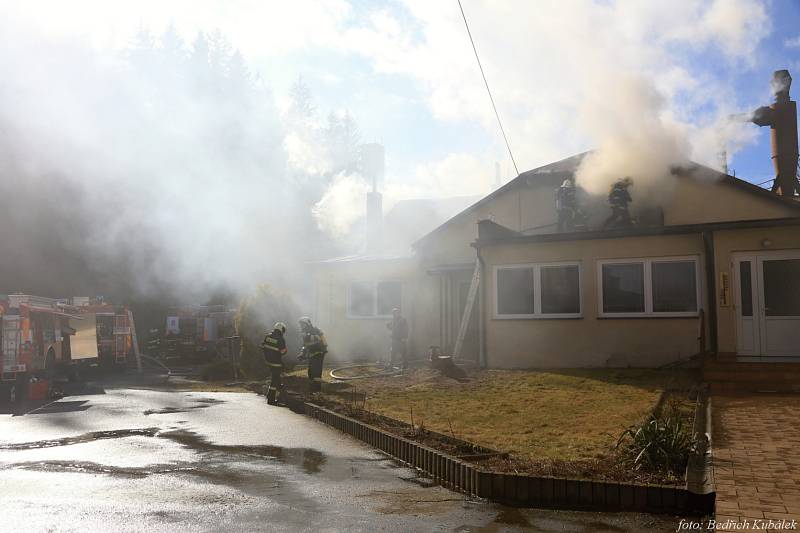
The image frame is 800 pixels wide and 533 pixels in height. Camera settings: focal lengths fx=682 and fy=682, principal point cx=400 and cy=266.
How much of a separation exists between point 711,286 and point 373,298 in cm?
1078

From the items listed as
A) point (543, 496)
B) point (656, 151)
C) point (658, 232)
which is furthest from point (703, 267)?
point (543, 496)

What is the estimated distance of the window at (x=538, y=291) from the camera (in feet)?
48.0

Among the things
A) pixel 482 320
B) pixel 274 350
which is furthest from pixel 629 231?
pixel 274 350

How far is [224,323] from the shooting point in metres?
27.6

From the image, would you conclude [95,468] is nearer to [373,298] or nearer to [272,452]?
[272,452]

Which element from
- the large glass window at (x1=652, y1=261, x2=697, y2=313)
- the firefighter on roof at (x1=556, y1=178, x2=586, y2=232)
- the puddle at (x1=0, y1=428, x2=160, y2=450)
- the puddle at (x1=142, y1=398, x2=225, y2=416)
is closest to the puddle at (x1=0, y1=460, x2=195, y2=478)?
the puddle at (x1=0, y1=428, x2=160, y2=450)

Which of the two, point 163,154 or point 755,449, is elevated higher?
point 163,154

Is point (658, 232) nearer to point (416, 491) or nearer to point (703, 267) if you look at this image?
point (703, 267)

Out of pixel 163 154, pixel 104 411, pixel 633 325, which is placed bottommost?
pixel 104 411

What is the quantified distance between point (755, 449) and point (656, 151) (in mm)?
12237

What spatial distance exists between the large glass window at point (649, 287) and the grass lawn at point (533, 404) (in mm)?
1417

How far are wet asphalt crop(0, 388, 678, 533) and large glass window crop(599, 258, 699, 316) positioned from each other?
7002 mm

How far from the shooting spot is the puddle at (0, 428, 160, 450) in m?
8.37

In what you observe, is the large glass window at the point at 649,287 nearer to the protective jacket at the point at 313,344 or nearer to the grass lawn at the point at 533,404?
the grass lawn at the point at 533,404
